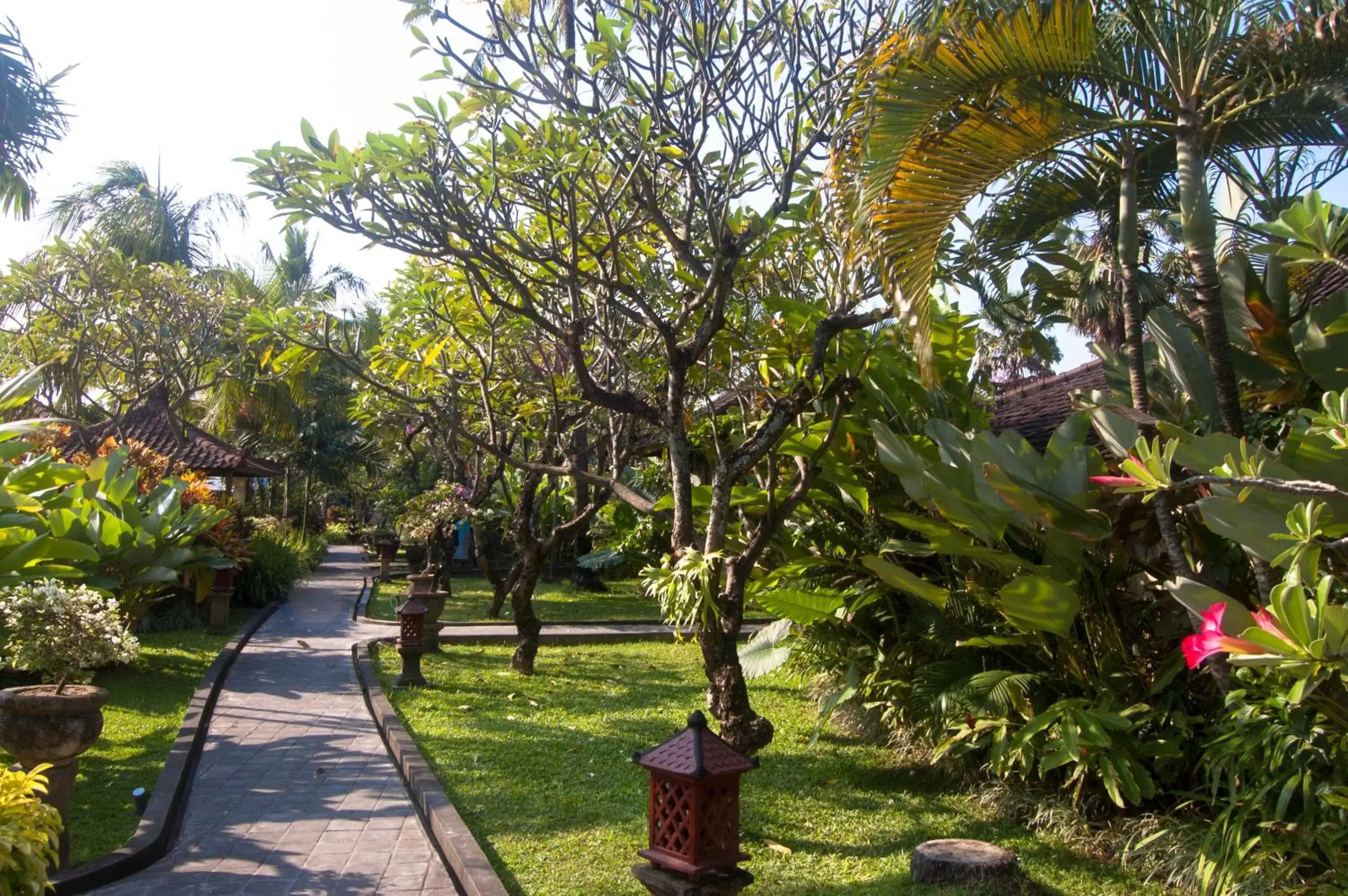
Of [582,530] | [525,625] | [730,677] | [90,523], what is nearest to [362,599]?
[582,530]

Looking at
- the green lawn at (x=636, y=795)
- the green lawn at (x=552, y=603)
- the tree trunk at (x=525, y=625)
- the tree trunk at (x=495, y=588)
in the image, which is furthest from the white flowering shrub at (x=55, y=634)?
the green lawn at (x=552, y=603)

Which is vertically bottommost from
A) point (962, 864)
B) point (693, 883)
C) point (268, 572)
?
point (962, 864)

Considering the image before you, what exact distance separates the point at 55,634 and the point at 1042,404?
9251mm

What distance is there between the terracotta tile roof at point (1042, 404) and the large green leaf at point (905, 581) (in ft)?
10.5

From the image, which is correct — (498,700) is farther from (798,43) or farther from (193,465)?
(193,465)

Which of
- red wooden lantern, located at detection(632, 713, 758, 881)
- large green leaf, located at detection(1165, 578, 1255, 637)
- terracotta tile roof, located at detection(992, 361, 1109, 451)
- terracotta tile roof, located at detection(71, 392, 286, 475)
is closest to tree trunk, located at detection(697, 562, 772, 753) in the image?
red wooden lantern, located at detection(632, 713, 758, 881)

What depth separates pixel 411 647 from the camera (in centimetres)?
1069

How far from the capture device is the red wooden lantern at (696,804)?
4.29 meters

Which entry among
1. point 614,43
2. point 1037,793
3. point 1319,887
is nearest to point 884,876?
point 1037,793

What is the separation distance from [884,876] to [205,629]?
40.6ft

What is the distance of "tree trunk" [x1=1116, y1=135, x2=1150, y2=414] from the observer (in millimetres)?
5246

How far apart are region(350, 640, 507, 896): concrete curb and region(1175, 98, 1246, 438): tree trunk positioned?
4.17 metres

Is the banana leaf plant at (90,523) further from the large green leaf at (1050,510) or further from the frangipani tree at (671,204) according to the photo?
the large green leaf at (1050,510)

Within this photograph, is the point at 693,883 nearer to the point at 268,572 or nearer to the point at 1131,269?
the point at 1131,269
